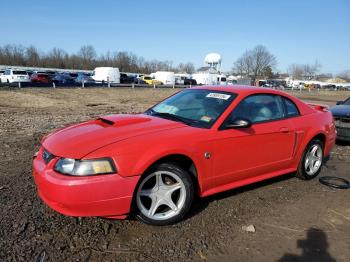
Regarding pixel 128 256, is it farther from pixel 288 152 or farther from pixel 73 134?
→ pixel 288 152

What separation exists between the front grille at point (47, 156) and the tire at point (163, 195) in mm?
941

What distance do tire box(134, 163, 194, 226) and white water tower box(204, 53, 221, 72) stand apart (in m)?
78.9

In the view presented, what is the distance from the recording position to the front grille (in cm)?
356

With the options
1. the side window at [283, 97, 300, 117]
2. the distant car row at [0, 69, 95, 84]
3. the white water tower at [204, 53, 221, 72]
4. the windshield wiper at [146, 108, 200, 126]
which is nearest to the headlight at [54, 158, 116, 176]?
the windshield wiper at [146, 108, 200, 126]

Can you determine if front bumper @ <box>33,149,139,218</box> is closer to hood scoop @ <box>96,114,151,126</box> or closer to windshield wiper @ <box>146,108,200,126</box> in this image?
hood scoop @ <box>96,114,151,126</box>

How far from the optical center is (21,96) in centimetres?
2159

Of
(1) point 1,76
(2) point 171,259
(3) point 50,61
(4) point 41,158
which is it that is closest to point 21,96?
(1) point 1,76

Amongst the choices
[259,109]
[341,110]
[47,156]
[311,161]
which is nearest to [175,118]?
[259,109]

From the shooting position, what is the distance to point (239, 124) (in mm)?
4133

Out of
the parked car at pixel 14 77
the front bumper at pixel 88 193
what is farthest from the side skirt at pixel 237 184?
the parked car at pixel 14 77

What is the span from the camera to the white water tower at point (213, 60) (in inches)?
3172

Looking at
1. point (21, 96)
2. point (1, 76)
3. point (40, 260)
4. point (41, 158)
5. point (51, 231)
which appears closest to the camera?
point (40, 260)

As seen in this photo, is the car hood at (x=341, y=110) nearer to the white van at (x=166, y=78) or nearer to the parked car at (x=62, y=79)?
the parked car at (x=62, y=79)

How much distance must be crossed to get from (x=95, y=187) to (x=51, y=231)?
0.78 m
